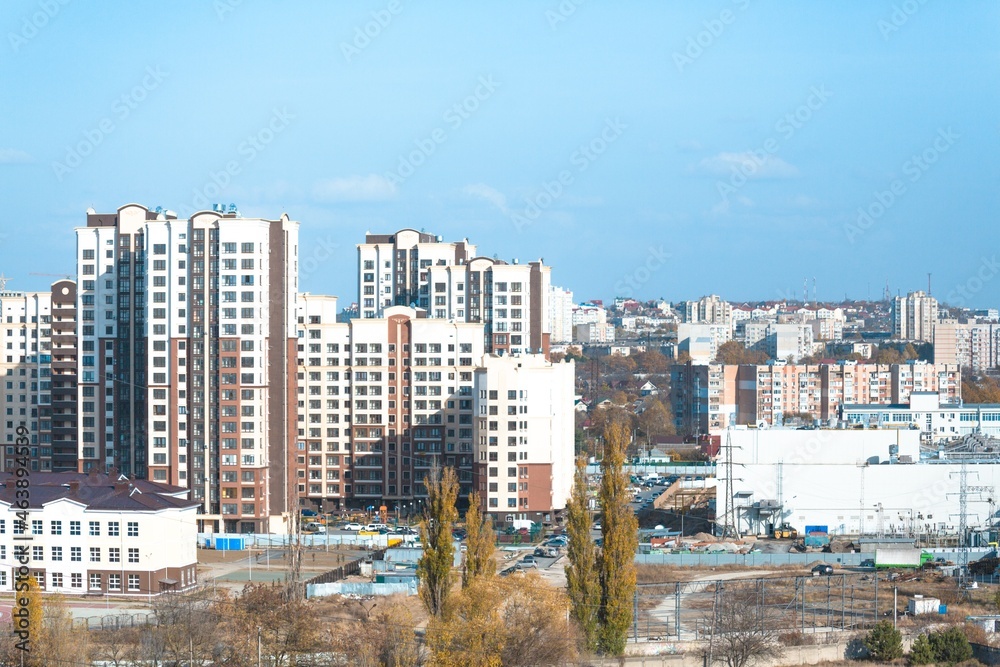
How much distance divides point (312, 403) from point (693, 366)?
2627cm

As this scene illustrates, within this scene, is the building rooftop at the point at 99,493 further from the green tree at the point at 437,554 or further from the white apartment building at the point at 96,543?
the green tree at the point at 437,554

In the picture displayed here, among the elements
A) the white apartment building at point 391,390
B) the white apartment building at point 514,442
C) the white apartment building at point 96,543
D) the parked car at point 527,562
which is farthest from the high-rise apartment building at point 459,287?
the white apartment building at point 96,543

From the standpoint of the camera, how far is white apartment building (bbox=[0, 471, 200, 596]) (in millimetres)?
25203

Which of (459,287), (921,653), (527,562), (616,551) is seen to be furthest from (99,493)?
(459,287)

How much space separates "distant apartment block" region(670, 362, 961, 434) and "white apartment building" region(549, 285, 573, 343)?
167 ft

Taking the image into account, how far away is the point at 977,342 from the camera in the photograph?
326 feet

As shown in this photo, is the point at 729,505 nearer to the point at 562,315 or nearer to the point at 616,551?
the point at 616,551

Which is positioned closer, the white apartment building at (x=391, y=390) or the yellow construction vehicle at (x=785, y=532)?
the yellow construction vehicle at (x=785, y=532)

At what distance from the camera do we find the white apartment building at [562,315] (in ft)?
380

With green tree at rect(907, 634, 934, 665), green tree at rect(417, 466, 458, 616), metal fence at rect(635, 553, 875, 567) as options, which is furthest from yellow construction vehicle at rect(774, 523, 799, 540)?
green tree at rect(417, 466, 458, 616)

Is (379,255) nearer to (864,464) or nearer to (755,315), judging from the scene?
(864,464)

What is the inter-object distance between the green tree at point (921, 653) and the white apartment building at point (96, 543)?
1180 centimetres

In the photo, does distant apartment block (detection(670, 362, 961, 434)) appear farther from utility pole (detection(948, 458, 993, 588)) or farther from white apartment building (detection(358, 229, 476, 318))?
utility pole (detection(948, 458, 993, 588))

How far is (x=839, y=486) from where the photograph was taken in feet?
111
